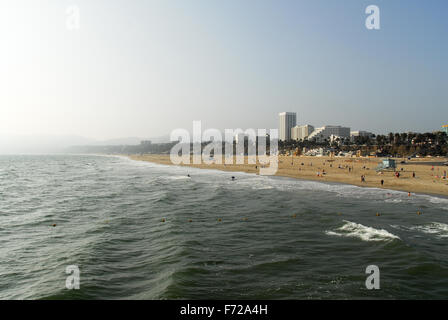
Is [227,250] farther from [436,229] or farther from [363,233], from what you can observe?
[436,229]

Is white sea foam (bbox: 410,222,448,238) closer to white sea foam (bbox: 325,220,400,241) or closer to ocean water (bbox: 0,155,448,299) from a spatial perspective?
ocean water (bbox: 0,155,448,299)

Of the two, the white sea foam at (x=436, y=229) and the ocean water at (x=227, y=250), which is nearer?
the ocean water at (x=227, y=250)

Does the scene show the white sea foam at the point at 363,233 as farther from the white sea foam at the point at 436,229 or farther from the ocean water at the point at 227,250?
the white sea foam at the point at 436,229

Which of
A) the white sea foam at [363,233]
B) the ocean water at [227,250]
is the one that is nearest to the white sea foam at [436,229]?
the ocean water at [227,250]

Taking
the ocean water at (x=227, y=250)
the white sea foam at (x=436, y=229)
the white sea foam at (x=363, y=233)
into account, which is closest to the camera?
the ocean water at (x=227, y=250)

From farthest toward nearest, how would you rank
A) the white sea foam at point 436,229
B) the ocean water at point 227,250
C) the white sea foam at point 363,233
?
the white sea foam at point 436,229 → the white sea foam at point 363,233 → the ocean water at point 227,250

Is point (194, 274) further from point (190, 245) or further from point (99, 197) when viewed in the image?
point (99, 197)
